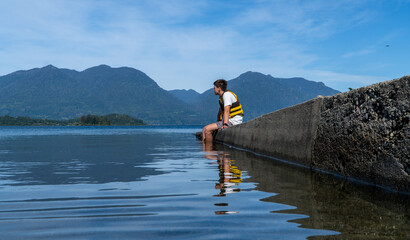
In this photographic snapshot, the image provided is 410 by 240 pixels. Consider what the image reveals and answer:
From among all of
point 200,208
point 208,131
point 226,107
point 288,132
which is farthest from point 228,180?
point 208,131

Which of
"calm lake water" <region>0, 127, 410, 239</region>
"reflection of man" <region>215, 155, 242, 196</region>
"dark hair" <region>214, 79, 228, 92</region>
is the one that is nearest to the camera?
"calm lake water" <region>0, 127, 410, 239</region>

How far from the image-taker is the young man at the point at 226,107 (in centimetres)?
1220

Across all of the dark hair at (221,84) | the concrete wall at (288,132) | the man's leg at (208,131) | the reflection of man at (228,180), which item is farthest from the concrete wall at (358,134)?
the man's leg at (208,131)

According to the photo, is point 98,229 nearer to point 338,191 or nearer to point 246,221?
point 246,221

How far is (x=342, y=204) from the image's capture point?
10.7 feet

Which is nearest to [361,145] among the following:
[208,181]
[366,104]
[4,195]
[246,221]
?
[366,104]

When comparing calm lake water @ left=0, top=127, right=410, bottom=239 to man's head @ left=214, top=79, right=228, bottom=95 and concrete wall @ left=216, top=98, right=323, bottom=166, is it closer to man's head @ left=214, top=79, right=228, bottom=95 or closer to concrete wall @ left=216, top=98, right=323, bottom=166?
concrete wall @ left=216, top=98, right=323, bottom=166

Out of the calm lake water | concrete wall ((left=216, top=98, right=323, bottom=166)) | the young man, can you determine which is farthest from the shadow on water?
the young man

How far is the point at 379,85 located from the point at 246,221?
107 inches

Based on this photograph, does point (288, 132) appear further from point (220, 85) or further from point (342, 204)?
point (220, 85)

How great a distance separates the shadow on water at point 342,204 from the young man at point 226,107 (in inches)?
279

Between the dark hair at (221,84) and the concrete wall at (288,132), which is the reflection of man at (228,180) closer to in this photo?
the concrete wall at (288,132)

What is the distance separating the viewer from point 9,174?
5.83 meters

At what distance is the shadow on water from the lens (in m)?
2.40
